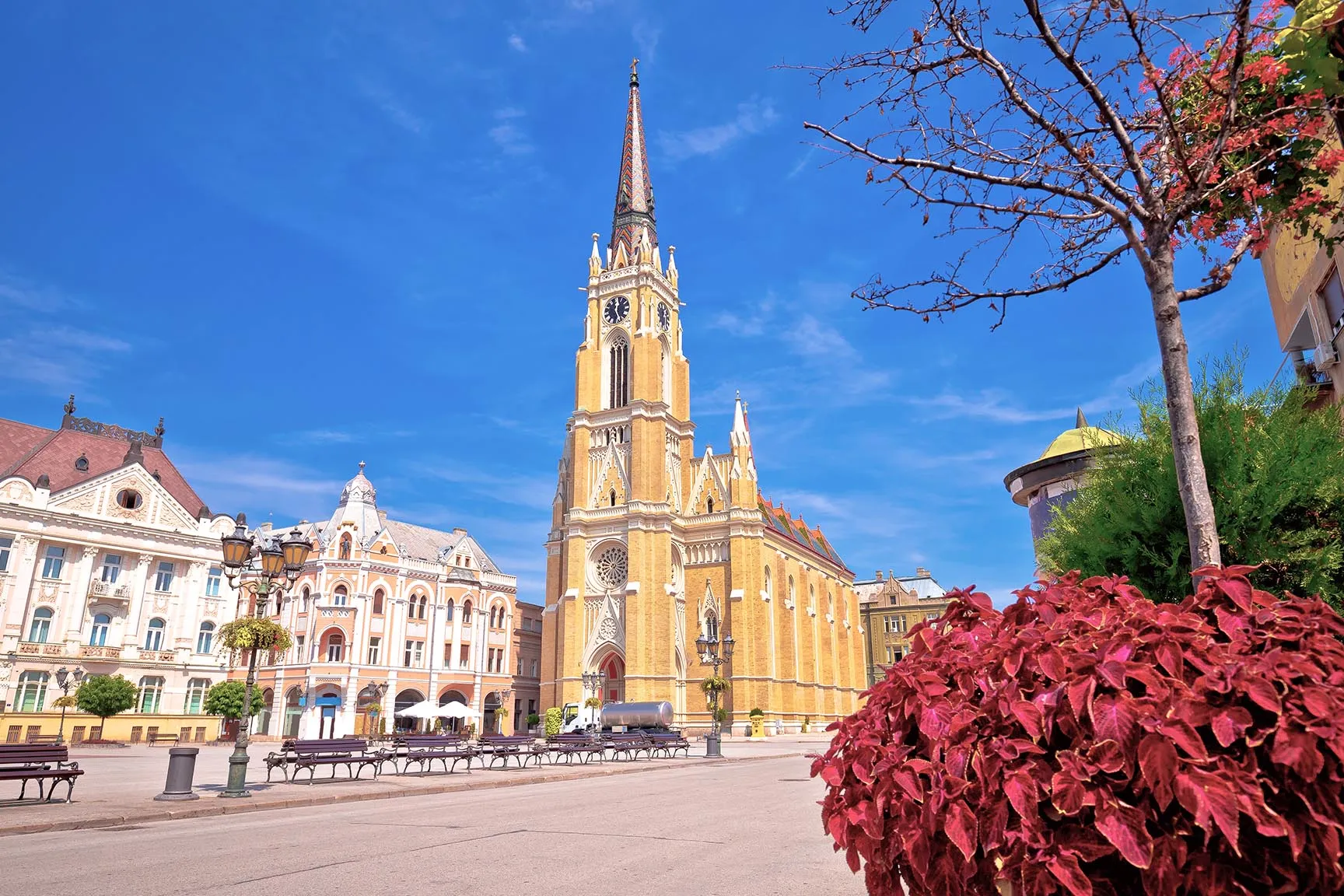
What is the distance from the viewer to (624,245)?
2643 inches

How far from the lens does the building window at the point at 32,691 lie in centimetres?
3928

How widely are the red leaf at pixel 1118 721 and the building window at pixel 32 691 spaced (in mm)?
49620

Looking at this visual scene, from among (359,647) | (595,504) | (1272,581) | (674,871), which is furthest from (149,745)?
(1272,581)

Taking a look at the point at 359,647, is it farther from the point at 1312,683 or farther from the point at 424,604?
the point at 1312,683

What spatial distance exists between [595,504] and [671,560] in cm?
679

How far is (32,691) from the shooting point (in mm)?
39719

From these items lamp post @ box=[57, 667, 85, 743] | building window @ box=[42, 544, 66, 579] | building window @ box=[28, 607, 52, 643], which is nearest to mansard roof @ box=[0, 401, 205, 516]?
building window @ box=[42, 544, 66, 579]

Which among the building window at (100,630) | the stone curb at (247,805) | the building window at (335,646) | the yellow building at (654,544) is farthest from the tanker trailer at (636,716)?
the building window at (100,630)

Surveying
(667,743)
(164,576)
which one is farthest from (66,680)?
(667,743)

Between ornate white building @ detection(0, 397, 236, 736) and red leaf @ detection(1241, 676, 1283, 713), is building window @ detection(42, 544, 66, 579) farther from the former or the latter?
red leaf @ detection(1241, 676, 1283, 713)

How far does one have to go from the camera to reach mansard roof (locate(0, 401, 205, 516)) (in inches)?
1721

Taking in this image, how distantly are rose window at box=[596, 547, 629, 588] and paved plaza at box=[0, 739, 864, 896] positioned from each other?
140ft

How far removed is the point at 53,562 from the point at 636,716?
30391 mm

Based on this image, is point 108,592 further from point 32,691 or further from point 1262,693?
point 1262,693
